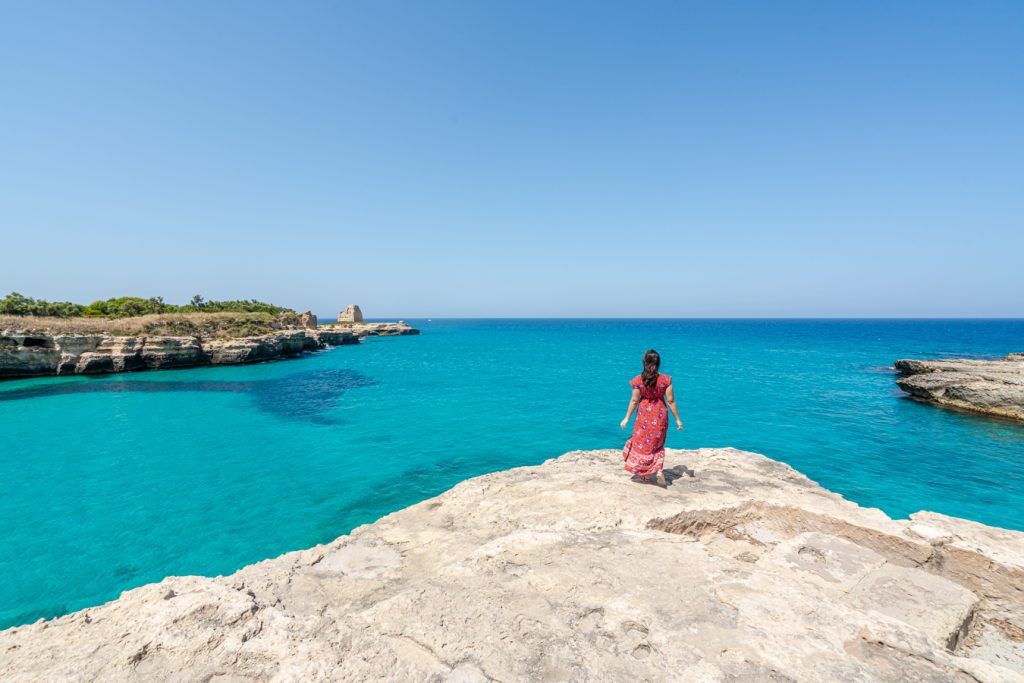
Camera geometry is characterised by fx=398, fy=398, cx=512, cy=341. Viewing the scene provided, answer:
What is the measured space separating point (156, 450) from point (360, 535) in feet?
54.0

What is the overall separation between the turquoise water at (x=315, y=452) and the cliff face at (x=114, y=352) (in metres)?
3.34

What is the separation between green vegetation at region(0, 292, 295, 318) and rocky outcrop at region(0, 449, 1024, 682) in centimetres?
6067

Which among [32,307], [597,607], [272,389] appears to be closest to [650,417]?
[597,607]

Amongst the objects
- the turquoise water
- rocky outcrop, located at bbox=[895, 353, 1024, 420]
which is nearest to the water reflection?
the turquoise water

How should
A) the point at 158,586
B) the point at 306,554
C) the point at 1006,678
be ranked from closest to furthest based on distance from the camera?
the point at 1006,678, the point at 158,586, the point at 306,554

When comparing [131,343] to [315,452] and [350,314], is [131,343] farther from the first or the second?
[350,314]

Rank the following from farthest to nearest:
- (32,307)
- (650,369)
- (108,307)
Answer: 1. (108,307)
2. (32,307)
3. (650,369)

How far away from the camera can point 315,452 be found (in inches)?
667

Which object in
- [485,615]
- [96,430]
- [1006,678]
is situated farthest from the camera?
[96,430]

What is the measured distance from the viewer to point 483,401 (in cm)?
2730

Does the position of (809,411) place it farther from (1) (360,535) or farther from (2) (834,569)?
(1) (360,535)

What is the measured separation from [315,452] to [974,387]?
3707cm

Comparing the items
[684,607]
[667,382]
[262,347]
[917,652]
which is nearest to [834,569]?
[917,652]

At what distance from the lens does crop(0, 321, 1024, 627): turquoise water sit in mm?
10219
